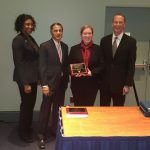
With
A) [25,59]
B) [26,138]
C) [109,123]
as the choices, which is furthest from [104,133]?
[26,138]

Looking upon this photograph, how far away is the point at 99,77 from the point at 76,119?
1.22 metres

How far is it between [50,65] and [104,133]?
4.89 ft

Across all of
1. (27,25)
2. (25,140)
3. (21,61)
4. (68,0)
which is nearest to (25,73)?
(21,61)

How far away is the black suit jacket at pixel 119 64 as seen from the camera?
3.59m

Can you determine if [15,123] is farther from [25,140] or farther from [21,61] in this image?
[21,61]

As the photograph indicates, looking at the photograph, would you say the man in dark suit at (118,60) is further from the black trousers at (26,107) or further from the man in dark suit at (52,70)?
the black trousers at (26,107)

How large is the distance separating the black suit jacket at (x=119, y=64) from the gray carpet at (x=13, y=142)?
1.01 meters

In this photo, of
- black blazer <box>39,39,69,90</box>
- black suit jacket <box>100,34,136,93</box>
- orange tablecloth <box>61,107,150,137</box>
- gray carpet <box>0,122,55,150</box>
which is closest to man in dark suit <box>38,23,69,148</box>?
black blazer <box>39,39,69,90</box>

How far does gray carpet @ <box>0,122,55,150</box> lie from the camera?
12.2ft

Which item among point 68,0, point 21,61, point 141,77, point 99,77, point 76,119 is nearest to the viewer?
point 76,119

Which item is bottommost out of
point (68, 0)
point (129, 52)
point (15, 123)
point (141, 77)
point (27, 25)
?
point (15, 123)

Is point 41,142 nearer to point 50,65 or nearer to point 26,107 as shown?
point 26,107

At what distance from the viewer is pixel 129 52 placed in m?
3.60

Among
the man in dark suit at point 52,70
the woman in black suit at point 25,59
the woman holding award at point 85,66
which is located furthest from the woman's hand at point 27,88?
→ the woman holding award at point 85,66
